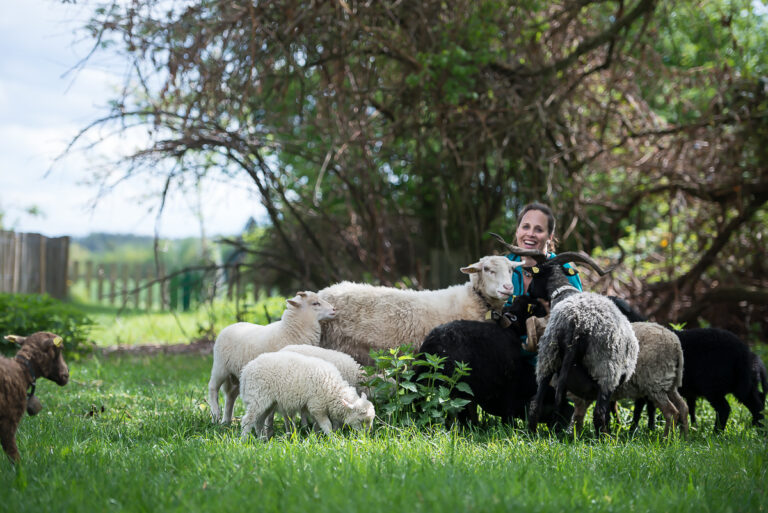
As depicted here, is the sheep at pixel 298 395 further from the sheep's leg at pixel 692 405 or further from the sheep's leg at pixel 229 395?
the sheep's leg at pixel 692 405

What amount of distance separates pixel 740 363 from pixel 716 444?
0.95m

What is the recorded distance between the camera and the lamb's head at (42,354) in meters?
4.23

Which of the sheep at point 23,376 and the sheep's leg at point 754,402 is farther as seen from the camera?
the sheep's leg at point 754,402

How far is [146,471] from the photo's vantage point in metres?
3.68

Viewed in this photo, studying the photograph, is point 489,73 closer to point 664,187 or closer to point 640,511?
point 664,187

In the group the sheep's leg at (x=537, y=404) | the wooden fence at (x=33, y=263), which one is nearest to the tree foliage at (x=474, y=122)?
the sheep's leg at (x=537, y=404)

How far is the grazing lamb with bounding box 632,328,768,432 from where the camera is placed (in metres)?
5.25

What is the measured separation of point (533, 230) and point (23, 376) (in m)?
4.15

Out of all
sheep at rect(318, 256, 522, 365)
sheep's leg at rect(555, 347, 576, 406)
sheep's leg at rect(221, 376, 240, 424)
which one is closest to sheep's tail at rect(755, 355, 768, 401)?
sheep's leg at rect(555, 347, 576, 406)

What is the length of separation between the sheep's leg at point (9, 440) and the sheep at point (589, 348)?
3.10 m

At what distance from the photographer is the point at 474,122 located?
9.70 m

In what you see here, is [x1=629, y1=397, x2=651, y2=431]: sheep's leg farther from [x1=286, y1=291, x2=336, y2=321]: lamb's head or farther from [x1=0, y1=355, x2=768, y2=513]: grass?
[x1=286, y1=291, x2=336, y2=321]: lamb's head

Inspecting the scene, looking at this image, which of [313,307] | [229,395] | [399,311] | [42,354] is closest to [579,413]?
[399,311]

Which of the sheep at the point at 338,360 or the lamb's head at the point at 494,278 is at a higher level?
the lamb's head at the point at 494,278
